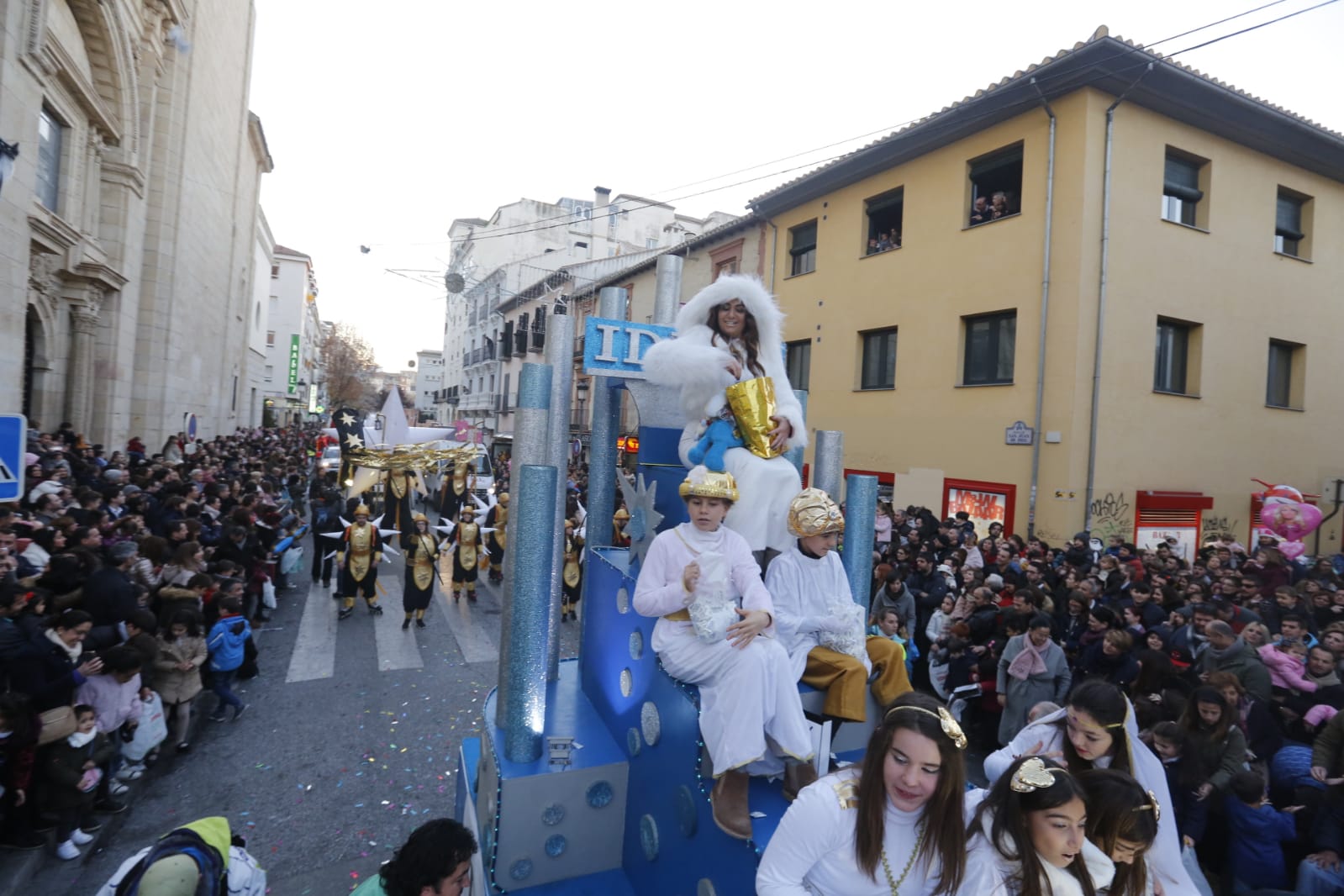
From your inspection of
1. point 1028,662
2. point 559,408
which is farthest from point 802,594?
point 1028,662

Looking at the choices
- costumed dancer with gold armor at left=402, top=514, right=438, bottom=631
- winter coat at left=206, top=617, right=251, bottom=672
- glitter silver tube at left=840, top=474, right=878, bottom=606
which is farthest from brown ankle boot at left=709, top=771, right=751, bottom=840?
costumed dancer with gold armor at left=402, top=514, right=438, bottom=631

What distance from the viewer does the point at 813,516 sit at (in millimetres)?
3193

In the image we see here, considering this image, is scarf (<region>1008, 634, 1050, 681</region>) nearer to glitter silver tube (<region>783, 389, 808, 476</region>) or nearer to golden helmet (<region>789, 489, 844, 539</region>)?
glitter silver tube (<region>783, 389, 808, 476</region>)

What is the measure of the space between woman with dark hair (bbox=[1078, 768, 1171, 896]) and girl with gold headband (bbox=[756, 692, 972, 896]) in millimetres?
651

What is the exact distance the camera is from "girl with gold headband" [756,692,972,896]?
189cm

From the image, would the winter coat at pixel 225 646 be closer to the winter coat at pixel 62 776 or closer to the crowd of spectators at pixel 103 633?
the crowd of spectators at pixel 103 633

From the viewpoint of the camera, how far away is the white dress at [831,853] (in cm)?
192

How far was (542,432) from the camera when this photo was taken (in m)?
4.05

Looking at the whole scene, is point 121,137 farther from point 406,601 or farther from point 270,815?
point 270,815

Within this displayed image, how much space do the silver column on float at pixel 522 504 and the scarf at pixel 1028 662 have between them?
4.50 metres

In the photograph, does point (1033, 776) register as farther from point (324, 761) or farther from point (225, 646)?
point (225, 646)

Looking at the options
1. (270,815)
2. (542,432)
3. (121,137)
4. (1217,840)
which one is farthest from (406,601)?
(121,137)

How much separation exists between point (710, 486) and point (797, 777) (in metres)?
1.28

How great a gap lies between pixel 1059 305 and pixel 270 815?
42.2 feet
